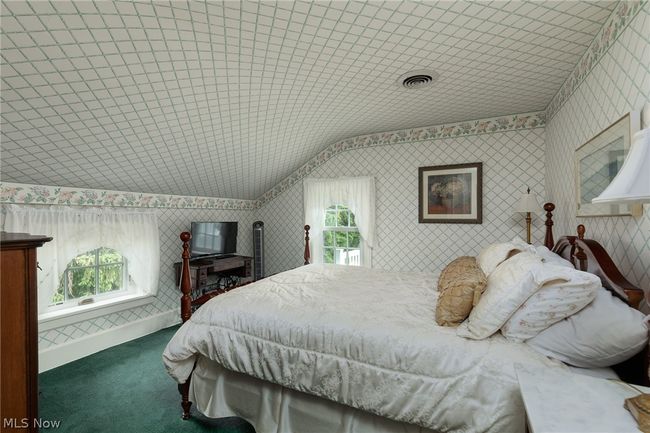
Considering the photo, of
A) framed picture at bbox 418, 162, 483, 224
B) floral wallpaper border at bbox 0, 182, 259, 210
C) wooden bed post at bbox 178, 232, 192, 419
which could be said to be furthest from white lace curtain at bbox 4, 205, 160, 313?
framed picture at bbox 418, 162, 483, 224

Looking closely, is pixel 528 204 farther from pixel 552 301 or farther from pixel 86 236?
pixel 86 236

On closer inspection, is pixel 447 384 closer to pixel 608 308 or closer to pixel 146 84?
pixel 608 308

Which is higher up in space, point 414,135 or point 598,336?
point 414,135

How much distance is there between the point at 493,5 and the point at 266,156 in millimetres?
2780

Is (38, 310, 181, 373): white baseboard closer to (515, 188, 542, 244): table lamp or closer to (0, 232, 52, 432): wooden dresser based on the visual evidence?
(0, 232, 52, 432): wooden dresser

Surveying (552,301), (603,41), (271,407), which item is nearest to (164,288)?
(271,407)

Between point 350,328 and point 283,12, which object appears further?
point 283,12

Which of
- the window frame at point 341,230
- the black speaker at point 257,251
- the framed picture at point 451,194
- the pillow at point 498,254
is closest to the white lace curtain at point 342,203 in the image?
the window frame at point 341,230

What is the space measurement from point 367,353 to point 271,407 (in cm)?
76

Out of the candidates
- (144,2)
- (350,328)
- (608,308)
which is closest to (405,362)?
(350,328)

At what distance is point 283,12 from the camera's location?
160 centimetres

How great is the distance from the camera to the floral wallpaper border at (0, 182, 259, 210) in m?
2.39

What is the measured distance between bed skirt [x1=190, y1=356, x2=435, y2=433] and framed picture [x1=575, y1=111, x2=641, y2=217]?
1550mm

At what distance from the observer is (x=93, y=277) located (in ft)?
10.1
